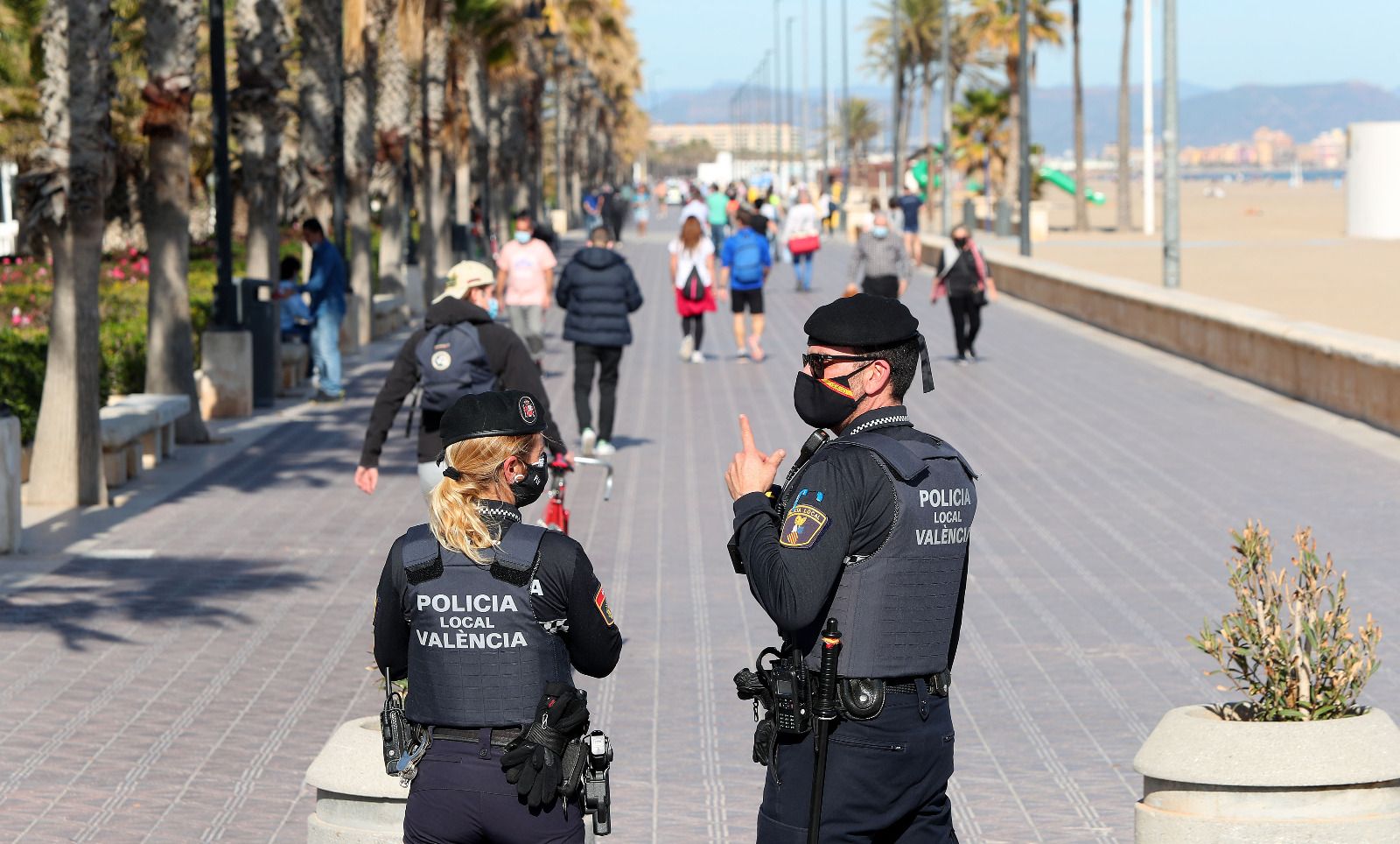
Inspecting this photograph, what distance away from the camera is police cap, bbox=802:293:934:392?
4367 millimetres

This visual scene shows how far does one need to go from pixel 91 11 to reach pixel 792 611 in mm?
11135

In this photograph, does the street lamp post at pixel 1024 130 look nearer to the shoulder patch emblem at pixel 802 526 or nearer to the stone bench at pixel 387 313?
the stone bench at pixel 387 313

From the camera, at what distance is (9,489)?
39.0ft

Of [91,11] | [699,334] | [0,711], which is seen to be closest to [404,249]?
[699,334]

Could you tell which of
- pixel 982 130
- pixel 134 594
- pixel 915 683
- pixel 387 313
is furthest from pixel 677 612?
pixel 982 130

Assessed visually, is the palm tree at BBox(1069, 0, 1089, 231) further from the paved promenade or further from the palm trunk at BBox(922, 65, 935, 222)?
the paved promenade

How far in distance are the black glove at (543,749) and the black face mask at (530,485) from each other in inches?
15.9

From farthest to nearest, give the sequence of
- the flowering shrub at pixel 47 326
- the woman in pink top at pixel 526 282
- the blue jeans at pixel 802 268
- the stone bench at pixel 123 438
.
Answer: the blue jeans at pixel 802 268 < the woman in pink top at pixel 526 282 < the flowering shrub at pixel 47 326 < the stone bench at pixel 123 438

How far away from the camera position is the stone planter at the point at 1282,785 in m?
5.28

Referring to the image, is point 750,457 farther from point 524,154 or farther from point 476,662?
point 524,154

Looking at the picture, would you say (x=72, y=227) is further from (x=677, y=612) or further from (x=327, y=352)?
(x=327, y=352)

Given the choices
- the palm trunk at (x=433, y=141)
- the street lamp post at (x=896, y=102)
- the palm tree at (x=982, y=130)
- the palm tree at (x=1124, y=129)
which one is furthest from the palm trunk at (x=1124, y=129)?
the palm trunk at (x=433, y=141)

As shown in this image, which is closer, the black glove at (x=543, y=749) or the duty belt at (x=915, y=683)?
the black glove at (x=543, y=749)

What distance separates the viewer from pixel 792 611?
418cm
